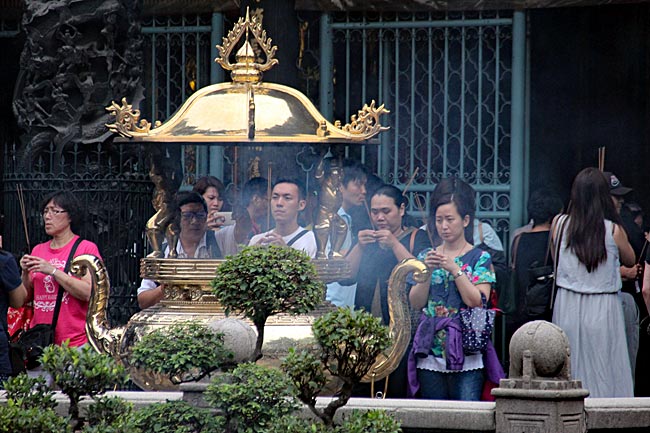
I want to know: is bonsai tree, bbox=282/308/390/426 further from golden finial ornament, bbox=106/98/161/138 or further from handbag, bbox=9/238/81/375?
handbag, bbox=9/238/81/375

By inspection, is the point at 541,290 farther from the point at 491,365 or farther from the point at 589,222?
the point at 491,365

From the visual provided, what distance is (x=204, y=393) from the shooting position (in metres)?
6.50

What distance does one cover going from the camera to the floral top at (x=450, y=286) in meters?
9.30

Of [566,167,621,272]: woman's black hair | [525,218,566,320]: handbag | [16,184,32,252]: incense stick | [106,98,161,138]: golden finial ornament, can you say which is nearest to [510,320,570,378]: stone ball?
[566,167,621,272]: woman's black hair

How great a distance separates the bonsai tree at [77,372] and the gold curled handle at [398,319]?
1.99 meters

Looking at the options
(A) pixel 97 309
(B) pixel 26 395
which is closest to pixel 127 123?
(A) pixel 97 309

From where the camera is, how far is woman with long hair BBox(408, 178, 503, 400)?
30.2 feet

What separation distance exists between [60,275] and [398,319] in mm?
2618

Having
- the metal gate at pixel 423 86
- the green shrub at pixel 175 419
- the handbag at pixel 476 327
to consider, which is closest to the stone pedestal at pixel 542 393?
the handbag at pixel 476 327

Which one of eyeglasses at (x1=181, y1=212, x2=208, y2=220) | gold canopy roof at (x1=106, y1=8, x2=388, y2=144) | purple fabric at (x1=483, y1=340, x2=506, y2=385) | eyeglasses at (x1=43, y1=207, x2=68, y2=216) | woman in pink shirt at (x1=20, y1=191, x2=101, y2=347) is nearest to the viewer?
gold canopy roof at (x1=106, y1=8, x2=388, y2=144)

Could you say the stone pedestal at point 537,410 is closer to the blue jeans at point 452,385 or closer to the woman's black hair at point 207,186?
the blue jeans at point 452,385

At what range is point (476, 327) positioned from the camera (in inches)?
364

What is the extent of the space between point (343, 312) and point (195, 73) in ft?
24.4

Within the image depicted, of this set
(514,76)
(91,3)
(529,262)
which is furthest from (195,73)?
(529,262)
